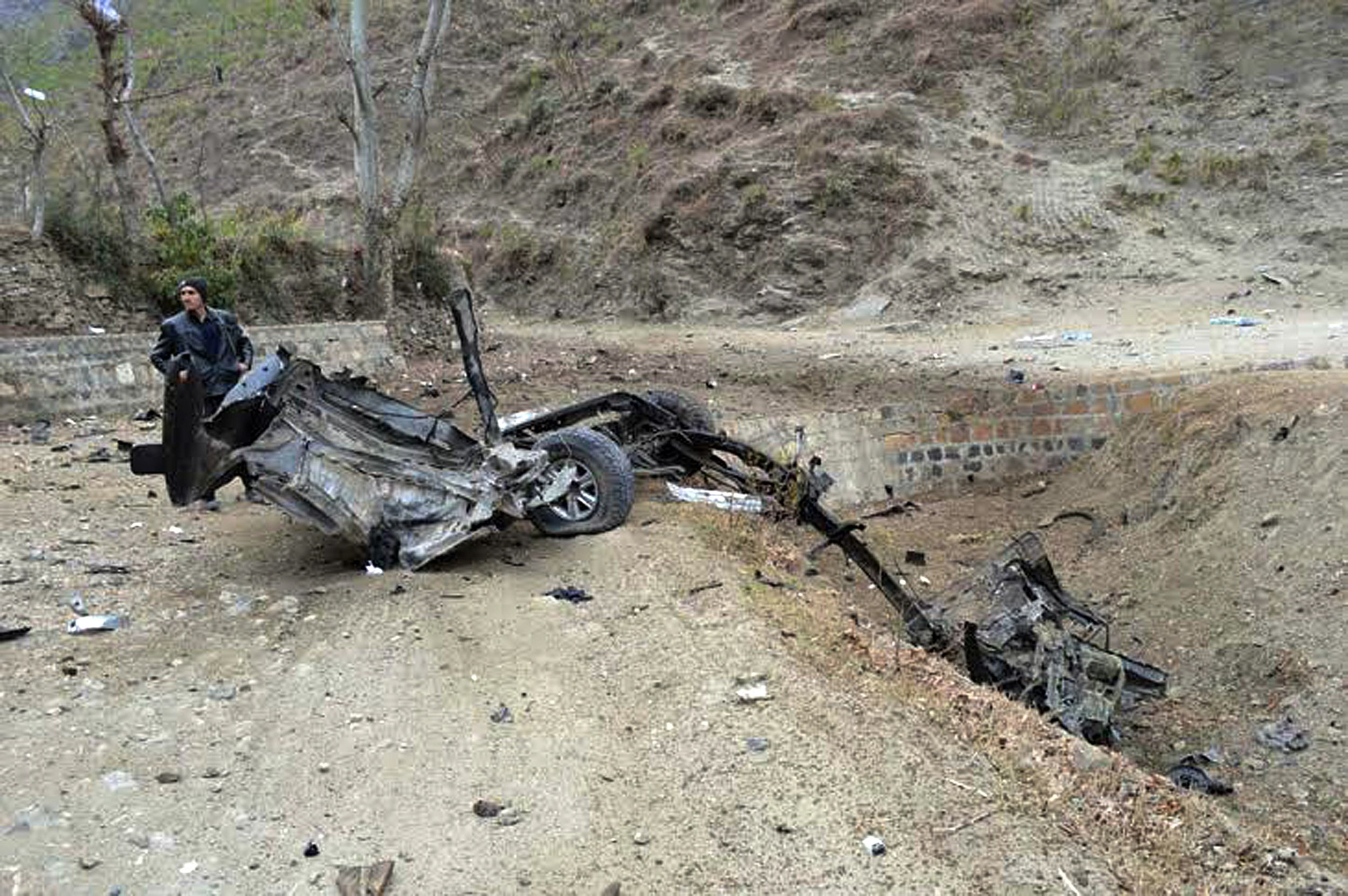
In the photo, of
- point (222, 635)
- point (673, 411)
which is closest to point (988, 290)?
point (673, 411)

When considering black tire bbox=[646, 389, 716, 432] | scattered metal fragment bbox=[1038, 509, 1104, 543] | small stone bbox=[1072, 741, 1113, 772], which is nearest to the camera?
small stone bbox=[1072, 741, 1113, 772]

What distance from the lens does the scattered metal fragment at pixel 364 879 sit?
3.27 m

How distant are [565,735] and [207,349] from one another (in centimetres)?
433

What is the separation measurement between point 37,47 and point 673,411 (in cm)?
3965

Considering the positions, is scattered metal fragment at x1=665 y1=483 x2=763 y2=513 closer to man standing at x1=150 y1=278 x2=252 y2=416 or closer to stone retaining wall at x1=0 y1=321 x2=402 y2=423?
man standing at x1=150 y1=278 x2=252 y2=416

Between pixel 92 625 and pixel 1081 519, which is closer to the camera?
pixel 92 625

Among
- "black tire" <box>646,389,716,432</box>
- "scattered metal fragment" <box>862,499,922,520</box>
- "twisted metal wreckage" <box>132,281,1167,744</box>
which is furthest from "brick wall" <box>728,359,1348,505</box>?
"twisted metal wreckage" <box>132,281,1167,744</box>

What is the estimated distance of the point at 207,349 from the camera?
7.14 metres

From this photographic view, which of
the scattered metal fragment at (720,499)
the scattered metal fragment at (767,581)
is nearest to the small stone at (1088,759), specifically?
the scattered metal fragment at (767,581)

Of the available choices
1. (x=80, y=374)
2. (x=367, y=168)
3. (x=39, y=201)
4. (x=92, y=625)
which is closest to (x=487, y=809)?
(x=92, y=625)

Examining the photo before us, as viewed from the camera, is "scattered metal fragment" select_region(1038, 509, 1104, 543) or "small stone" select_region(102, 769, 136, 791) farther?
"scattered metal fragment" select_region(1038, 509, 1104, 543)

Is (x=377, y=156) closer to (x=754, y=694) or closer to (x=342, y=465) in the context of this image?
(x=342, y=465)

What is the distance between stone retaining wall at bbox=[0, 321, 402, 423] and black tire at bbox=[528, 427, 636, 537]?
516cm

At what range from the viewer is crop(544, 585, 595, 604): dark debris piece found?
19.4 ft
